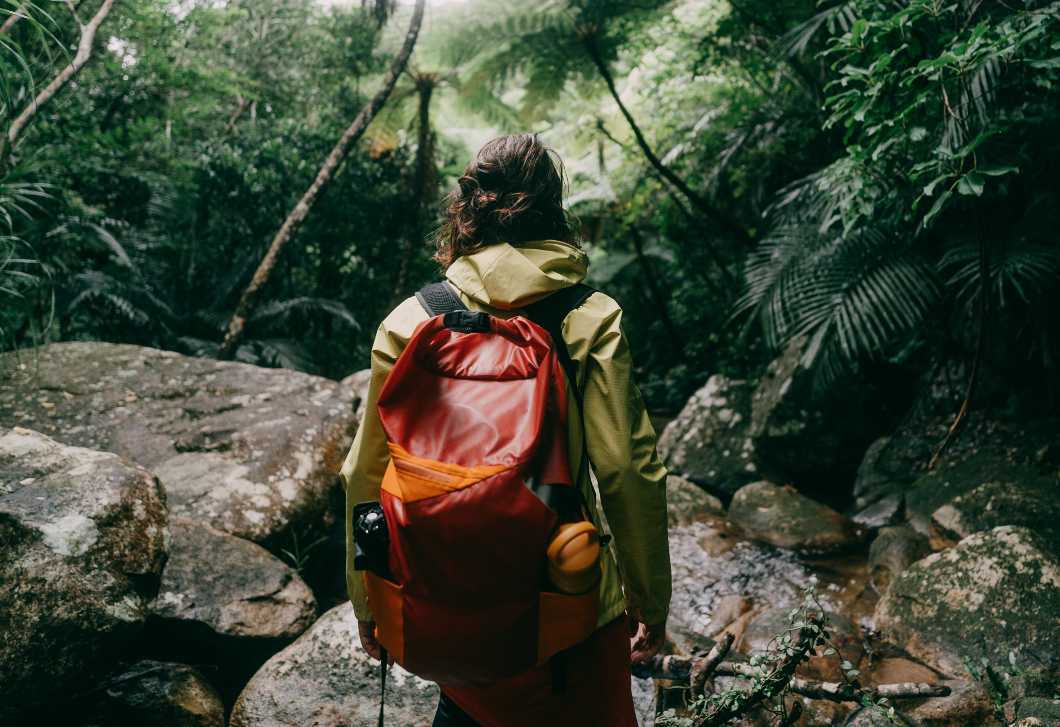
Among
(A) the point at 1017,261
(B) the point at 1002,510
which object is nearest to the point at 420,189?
(A) the point at 1017,261

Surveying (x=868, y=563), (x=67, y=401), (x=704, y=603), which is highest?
(x=67, y=401)

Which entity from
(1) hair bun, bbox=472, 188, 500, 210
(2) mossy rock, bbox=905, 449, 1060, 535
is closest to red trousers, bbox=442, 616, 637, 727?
(1) hair bun, bbox=472, 188, 500, 210

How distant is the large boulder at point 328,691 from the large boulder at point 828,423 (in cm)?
372

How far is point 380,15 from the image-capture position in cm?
605

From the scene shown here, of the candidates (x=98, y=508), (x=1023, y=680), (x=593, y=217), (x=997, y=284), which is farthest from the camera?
→ (x=593, y=217)

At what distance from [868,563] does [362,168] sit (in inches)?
276

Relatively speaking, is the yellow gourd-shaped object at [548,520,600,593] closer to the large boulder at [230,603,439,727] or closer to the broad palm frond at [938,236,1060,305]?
the large boulder at [230,603,439,727]

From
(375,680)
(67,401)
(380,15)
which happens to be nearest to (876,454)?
(375,680)

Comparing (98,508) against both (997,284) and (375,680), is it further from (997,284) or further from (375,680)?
(997,284)

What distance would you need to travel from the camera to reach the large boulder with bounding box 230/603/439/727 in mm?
1993

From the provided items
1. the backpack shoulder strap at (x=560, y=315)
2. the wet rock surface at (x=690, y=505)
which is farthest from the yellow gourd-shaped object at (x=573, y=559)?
the wet rock surface at (x=690, y=505)

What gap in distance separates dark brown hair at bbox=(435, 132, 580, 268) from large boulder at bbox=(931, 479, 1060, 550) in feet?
10.5

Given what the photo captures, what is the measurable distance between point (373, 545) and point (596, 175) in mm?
8868

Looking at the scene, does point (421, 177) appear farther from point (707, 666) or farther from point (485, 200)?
point (707, 666)
